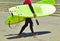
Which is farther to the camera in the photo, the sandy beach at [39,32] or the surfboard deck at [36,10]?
the sandy beach at [39,32]

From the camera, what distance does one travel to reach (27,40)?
27.7 ft

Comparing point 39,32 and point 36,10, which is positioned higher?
point 36,10

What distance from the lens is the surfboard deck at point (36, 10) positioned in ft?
27.7

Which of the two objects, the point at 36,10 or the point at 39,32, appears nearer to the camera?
the point at 36,10

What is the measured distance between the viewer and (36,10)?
8.78 metres

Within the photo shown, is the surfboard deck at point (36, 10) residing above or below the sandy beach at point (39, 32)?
above

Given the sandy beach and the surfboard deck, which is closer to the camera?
the surfboard deck

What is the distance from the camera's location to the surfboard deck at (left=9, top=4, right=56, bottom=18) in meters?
8.45

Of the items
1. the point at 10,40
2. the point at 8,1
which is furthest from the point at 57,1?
the point at 10,40

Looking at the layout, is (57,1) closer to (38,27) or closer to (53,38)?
(38,27)

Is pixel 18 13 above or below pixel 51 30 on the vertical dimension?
above

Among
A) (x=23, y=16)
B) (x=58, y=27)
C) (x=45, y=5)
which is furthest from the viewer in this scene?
(x=58, y=27)

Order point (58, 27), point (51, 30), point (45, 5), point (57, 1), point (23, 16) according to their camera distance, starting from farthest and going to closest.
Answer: point (57, 1) → point (58, 27) → point (51, 30) → point (45, 5) → point (23, 16)

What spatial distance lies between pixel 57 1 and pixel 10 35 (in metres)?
7.47
